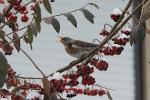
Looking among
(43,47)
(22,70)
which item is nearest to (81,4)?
(43,47)

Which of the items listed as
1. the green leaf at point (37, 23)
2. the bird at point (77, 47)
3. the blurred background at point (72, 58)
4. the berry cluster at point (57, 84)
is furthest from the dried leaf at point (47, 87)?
the blurred background at point (72, 58)

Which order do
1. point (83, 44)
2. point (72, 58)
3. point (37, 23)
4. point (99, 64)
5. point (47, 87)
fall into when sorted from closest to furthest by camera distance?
point (47, 87), point (99, 64), point (37, 23), point (83, 44), point (72, 58)

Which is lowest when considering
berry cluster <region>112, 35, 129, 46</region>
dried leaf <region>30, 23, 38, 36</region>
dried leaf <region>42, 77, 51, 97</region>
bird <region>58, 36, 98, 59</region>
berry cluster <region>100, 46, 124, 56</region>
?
dried leaf <region>42, 77, 51, 97</region>

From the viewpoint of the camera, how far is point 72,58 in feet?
9.81

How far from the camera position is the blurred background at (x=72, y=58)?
9.53ft

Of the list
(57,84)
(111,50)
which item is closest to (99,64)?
(111,50)

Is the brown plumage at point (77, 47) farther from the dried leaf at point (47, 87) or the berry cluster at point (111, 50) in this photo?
the dried leaf at point (47, 87)

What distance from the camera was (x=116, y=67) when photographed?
3.16 metres

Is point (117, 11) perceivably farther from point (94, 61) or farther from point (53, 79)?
point (53, 79)

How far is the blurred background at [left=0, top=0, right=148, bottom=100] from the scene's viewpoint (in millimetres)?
2906

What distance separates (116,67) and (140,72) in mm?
144

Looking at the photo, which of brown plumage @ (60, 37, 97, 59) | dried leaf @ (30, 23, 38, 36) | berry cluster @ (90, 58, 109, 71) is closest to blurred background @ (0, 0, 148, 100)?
brown plumage @ (60, 37, 97, 59)

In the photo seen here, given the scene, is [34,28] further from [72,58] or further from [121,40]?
[72,58]

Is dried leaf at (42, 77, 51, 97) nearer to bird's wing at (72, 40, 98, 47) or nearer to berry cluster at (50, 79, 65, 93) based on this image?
berry cluster at (50, 79, 65, 93)
